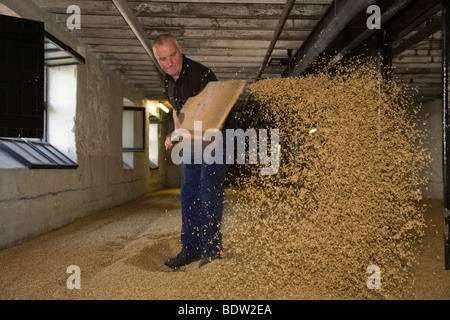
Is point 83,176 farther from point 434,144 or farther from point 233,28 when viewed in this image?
point 434,144

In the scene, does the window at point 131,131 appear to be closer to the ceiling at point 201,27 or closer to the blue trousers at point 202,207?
the ceiling at point 201,27

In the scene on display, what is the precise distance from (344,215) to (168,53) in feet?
7.13

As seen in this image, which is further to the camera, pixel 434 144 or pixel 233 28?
pixel 434 144

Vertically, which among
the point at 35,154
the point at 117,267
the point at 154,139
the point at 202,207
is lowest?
the point at 117,267

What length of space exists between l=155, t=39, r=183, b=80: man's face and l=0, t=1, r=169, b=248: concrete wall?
220 centimetres

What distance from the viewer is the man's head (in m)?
3.10

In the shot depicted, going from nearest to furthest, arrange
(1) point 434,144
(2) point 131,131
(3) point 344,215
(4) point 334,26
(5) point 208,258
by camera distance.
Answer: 1. (5) point 208,258
2. (3) point 344,215
3. (4) point 334,26
4. (2) point 131,131
5. (1) point 434,144

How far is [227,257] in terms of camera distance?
3.21 metres

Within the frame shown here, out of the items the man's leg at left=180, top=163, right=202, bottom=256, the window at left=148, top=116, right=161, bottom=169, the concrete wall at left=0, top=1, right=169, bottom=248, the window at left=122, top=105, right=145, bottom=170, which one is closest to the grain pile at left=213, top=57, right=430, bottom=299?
the man's leg at left=180, top=163, right=202, bottom=256

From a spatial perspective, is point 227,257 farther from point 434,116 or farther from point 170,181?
point 170,181

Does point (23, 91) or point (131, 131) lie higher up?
point (131, 131)

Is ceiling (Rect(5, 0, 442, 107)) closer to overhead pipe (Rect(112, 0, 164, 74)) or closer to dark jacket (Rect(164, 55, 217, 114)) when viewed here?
overhead pipe (Rect(112, 0, 164, 74))

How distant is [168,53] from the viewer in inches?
123

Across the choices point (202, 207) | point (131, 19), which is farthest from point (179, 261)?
point (131, 19)
